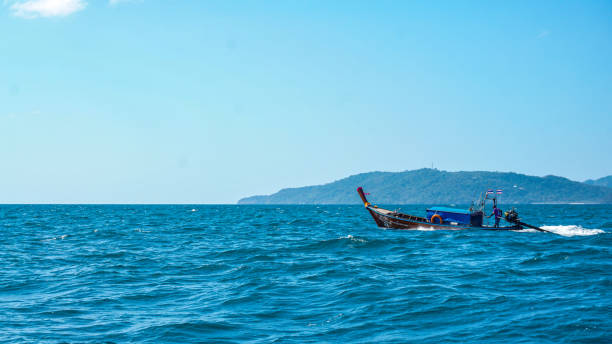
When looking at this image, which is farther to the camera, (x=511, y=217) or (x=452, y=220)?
(x=511, y=217)

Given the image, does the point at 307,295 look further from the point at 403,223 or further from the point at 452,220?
the point at 403,223

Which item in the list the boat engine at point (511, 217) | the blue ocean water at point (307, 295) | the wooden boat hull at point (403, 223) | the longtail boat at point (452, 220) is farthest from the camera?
the boat engine at point (511, 217)

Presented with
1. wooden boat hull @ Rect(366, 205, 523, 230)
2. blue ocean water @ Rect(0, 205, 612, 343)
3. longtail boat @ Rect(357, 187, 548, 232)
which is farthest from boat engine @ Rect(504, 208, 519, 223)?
blue ocean water @ Rect(0, 205, 612, 343)

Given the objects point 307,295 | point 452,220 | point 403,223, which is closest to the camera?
point 307,295

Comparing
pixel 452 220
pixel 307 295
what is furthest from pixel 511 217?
pixel 307 295

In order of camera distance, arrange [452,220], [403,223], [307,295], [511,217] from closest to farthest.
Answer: [307,295]
[452,220]
[511,217]
[403,223]

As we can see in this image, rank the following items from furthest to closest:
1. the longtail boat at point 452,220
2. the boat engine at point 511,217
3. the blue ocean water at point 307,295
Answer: the boat engine at point 511,217
the longtail boat at point 452,220
the blue ocean water at point 307,295

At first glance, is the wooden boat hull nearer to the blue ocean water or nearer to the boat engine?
the boat engine

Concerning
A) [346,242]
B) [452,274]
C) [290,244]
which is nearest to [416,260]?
[452,274]

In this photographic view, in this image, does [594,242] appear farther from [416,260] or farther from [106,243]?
[106,243]

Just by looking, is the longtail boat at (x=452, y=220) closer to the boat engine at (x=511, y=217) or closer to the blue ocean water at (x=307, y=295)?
the boat engine at (x=511, y=217)

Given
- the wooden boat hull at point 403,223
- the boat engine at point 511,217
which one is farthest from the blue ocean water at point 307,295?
the boat engine at point 511,217

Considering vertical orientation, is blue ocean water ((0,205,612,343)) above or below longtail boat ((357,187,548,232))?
below

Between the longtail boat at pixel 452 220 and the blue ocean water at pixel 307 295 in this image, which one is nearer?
the blue ocean water at pixel 307 295
